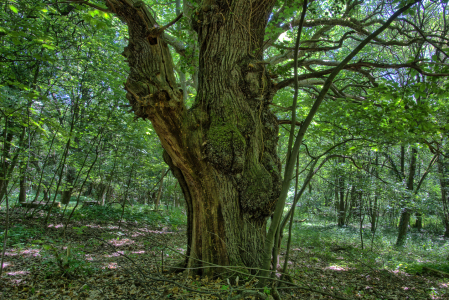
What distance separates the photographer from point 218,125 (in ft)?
10.2

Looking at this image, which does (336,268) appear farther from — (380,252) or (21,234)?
(21,234)

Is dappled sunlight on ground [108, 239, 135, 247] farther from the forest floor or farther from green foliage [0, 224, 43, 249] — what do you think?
green foliage [0, 224, 43, 249]

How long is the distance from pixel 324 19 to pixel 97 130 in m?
6.62

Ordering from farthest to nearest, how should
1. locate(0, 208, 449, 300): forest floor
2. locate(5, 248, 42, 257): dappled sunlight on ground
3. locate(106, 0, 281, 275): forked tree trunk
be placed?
locate(5, 248, 42, 257): dappled sunlight on ground
locate(106, 0, 281, 275): forked tree trunk
locate(0, 208, 449, 300): forest floor

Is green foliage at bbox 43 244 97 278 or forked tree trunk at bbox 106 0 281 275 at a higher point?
forked tree trunk at bbox 106 0 281 275

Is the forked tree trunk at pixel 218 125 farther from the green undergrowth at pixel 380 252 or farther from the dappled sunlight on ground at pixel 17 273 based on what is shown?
the dappled sunlight on ground at pixel 17 273

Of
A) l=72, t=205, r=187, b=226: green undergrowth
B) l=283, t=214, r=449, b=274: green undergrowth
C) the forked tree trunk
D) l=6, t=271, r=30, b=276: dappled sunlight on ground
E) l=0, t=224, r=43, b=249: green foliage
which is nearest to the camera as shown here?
the forked tree trunk

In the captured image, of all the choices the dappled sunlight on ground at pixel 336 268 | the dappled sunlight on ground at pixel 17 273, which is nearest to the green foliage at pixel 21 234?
the dappled sunlight on ground at pixel 17 273

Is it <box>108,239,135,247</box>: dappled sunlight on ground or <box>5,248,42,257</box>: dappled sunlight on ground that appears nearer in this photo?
<box>5,248,42,257</box>: dappled sunlight on ground

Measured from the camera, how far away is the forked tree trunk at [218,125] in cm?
306

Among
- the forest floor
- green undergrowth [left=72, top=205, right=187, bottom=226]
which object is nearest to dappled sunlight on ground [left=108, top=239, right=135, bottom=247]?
the forest floor

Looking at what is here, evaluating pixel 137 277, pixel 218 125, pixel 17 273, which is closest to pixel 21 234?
pixel 17 273

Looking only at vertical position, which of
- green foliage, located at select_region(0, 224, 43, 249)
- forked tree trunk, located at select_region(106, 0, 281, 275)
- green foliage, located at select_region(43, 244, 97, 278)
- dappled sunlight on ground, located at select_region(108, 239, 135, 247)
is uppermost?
forked tree trunk, located at select_region(106, 0, 281, 275)

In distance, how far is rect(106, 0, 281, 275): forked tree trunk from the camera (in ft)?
10.0
